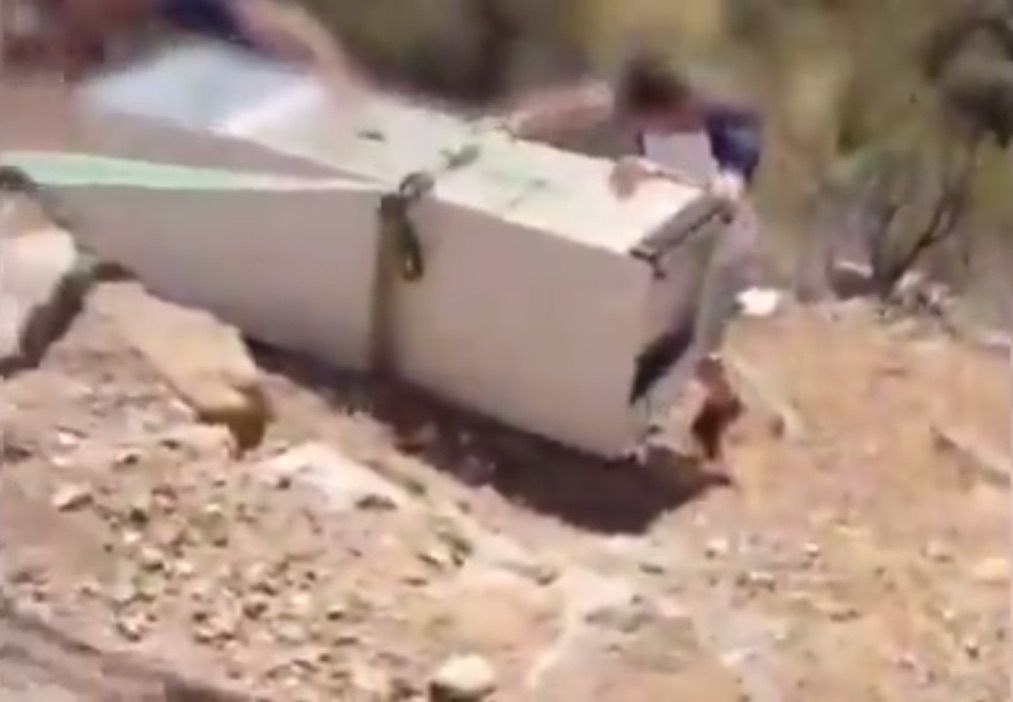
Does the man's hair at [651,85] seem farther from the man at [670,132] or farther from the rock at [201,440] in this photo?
the rock at [201,440]

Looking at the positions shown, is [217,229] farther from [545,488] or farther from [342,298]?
[545,488]

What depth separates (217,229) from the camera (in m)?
0.98

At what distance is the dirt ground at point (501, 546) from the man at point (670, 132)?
0.15 feet

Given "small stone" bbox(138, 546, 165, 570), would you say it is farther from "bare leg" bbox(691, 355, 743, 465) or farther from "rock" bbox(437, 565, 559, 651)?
"bare leg" bbox(691, 355, 743, 465)

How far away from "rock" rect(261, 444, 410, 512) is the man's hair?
194mm

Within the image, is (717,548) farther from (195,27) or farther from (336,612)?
(195,27)

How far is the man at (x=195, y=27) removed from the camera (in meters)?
0.88

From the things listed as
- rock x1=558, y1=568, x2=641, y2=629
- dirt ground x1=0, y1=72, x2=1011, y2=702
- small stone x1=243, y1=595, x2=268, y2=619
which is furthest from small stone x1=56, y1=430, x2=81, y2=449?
rock x1=558, y1=568, x2=641, y2=629

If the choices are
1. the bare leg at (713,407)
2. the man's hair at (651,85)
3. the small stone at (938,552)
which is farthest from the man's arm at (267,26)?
the small stone at (938,552)

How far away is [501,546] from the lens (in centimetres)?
94

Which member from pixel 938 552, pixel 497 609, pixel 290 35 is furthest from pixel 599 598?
pixel 290 35

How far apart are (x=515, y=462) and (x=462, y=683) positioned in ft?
0.45

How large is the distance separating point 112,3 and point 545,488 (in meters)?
0.28

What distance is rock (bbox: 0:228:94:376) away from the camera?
92cm
